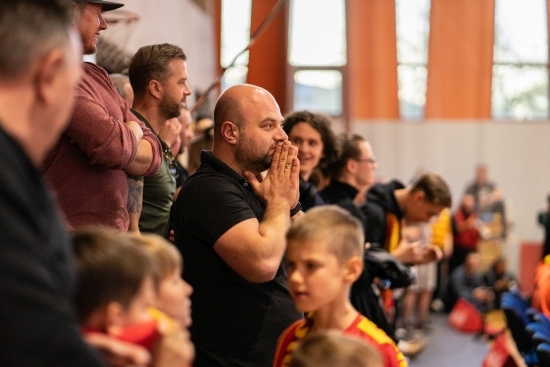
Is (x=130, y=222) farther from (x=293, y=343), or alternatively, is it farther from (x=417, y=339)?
(x=417, y=339)

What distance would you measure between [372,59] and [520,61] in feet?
8.04

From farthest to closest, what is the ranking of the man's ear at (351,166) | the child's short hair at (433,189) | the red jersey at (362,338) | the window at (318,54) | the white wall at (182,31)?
1. the window at (318,54)
2. the white wall at (182,31)
3. the child's short hair at (433,189)
4. the man's ear at (351,166)
5. the red jersey at (362,338)

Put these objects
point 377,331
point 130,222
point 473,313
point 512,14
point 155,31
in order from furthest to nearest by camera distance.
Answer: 1. point 512,14
2. point 473,313
3. point 155,31
4. point 130,222
5. point 377,331

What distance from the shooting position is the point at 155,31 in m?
8.09

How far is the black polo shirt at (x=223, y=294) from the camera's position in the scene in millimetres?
2682

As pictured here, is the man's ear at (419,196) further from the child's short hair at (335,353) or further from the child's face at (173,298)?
the child's face at (173,298)

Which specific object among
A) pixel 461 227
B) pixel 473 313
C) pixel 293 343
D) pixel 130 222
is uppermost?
pixel 130 222

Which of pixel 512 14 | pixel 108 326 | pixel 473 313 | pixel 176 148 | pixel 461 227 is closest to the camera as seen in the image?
pixel 108 326

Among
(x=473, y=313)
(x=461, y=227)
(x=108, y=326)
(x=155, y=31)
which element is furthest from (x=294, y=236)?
(x=461, y=227)

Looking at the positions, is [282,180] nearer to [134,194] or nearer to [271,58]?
[134,194]

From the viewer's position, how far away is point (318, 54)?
12.7m

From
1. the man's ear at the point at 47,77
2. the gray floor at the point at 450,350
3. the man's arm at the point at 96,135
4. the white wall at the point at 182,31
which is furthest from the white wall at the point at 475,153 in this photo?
the man's ear at the point at 47,77

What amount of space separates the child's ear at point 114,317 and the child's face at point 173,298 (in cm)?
19

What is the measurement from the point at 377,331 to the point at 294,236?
36 centimetres
